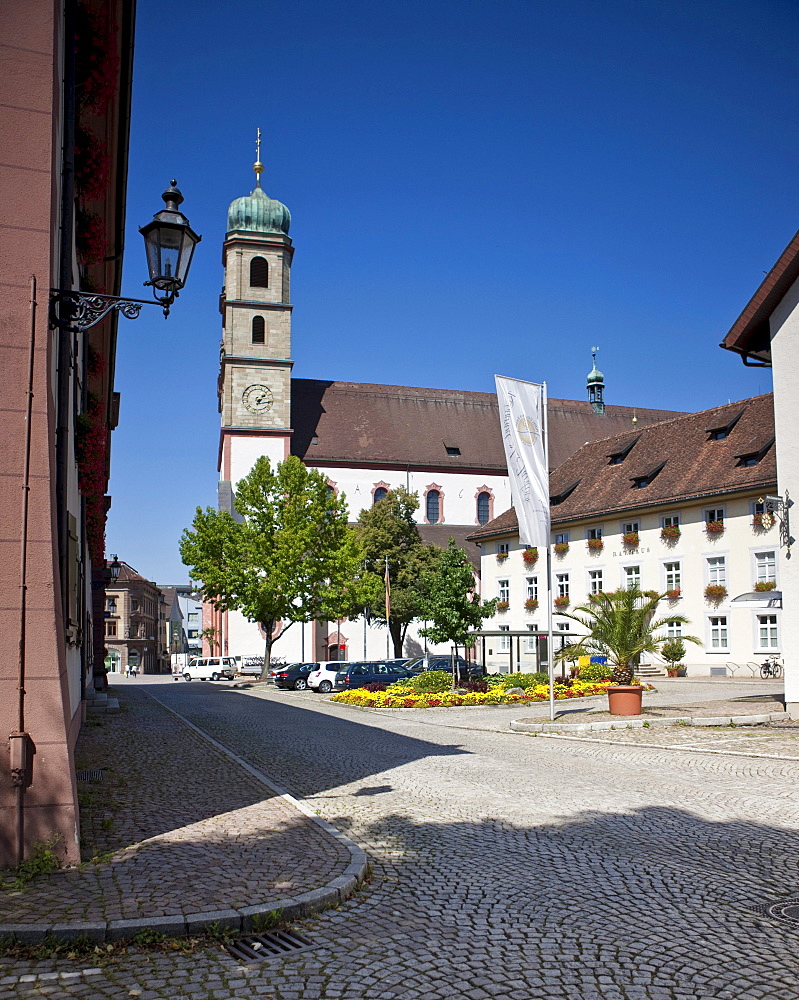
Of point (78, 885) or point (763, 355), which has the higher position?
point (763, 355)

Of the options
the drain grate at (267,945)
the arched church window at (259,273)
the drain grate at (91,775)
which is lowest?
the drain grate at (267,945)

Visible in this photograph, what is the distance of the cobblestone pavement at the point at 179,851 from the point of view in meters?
5.55

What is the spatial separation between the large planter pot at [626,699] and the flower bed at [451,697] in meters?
4.69

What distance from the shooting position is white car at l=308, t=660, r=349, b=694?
116 feet

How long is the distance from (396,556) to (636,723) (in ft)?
128

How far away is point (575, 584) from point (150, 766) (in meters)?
36.1

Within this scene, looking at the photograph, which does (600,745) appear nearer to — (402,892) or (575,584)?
(402,892)

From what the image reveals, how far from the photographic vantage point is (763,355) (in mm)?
20562

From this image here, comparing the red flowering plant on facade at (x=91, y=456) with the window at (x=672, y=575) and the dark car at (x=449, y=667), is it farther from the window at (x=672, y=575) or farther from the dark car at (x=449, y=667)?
the window at (x=672, y=575)

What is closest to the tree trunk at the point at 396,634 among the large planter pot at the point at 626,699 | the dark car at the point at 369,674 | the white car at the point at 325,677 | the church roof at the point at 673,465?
the church roof at the point at 673,465

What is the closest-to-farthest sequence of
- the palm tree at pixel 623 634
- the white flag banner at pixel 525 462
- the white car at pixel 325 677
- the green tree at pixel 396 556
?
the white flag banner at pixel 525 462, the palm tree at pixel 623 634, the white car at pixel 325 677, the green tree at pixel 396 556

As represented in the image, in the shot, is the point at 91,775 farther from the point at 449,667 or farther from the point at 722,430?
the point at 722,430

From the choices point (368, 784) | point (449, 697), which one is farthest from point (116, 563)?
point (368, 784)

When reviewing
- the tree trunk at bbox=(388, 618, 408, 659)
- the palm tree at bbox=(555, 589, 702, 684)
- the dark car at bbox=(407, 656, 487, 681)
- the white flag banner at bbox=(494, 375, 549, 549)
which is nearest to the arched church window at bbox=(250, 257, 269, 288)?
the tree trunk at bbox=(388, 618, 408, 659)
